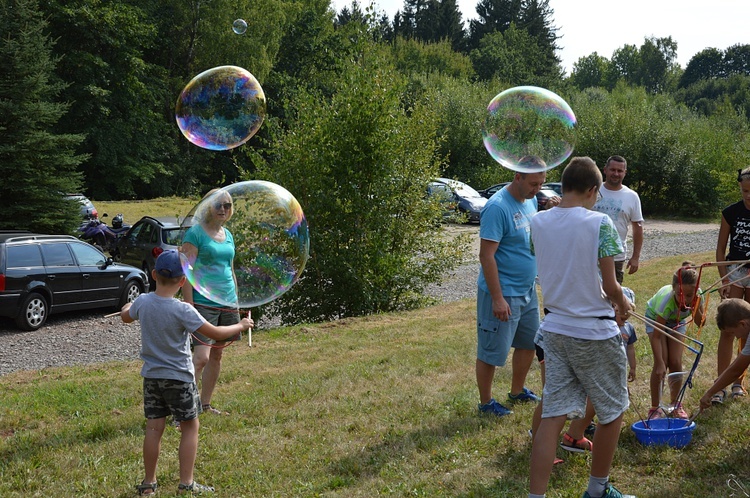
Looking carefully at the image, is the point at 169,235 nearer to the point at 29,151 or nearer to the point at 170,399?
the point at 29,151

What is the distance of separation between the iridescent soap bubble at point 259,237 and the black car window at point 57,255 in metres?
9.26

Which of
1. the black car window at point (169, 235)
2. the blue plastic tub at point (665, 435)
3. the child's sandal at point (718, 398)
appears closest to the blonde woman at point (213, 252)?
the blue plastic tub at point (665, 435)

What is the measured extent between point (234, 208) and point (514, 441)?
113 inches

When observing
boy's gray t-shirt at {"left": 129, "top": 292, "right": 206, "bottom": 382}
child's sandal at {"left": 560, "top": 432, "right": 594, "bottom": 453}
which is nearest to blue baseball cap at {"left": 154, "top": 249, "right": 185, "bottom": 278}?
boy's gray t-shirt at {"left": 129, "top": 292, "right": 206, "bottom": 382}

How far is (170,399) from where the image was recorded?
4.86 metres

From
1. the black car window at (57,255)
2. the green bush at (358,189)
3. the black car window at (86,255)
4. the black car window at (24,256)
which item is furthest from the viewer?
the black car window at (86,255)

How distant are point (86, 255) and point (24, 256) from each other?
56.7 inches

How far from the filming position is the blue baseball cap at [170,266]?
189 inches

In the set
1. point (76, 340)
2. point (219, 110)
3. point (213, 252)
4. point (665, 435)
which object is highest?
point (219, 110)

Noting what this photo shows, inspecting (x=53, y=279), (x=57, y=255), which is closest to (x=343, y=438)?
(x=53, y=279)

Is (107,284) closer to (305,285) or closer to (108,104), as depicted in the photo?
(305,285)

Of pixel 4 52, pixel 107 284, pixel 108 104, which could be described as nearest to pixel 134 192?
pixel 108 104

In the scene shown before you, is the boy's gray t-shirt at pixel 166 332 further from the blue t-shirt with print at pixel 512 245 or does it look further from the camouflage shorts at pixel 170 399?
the blue t-shirt with print at pixel 512 245

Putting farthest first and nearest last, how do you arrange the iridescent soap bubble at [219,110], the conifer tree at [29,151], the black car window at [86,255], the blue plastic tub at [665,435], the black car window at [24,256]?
the conifer tree at [29,151]
the black car window at [86,255]
the black car window at [24,256]
the iridescent soap bubble at [219,110]
the blue plastic tub at [665,435]
